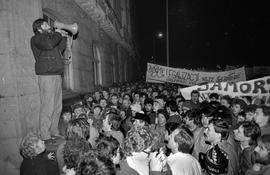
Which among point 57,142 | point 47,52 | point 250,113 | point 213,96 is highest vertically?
point 47,52

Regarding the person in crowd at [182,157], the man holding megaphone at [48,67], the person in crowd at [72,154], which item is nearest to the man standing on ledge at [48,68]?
the man holding megaphone at [48,67]

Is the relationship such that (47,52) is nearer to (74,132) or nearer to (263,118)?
(74,132)

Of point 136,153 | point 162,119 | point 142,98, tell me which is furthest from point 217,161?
point 142,98

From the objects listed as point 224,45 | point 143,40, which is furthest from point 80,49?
point 143,40

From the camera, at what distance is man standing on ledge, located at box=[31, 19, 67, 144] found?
4293 mm

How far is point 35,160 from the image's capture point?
292cm

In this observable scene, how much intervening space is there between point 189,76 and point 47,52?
7.85 m

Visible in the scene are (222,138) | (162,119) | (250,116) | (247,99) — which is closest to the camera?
(222,138)

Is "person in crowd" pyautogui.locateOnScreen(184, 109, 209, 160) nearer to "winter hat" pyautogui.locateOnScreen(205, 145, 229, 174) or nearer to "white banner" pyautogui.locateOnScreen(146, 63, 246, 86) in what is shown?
"winter hat" pyautogui.locateOnScreen(205, 145, 229, 174)

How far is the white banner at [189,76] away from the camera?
1095 cm

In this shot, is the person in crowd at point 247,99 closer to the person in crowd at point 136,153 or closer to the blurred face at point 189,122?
the blurred face at point 189,122

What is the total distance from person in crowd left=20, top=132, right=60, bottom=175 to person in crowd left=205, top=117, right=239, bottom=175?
2041mm

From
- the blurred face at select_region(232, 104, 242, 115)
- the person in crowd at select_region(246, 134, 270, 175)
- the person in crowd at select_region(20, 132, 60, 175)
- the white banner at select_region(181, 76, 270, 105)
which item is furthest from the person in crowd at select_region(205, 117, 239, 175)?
the white banner at select_region(181, 76, 270, 105)

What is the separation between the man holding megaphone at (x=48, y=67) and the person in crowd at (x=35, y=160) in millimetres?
1400
